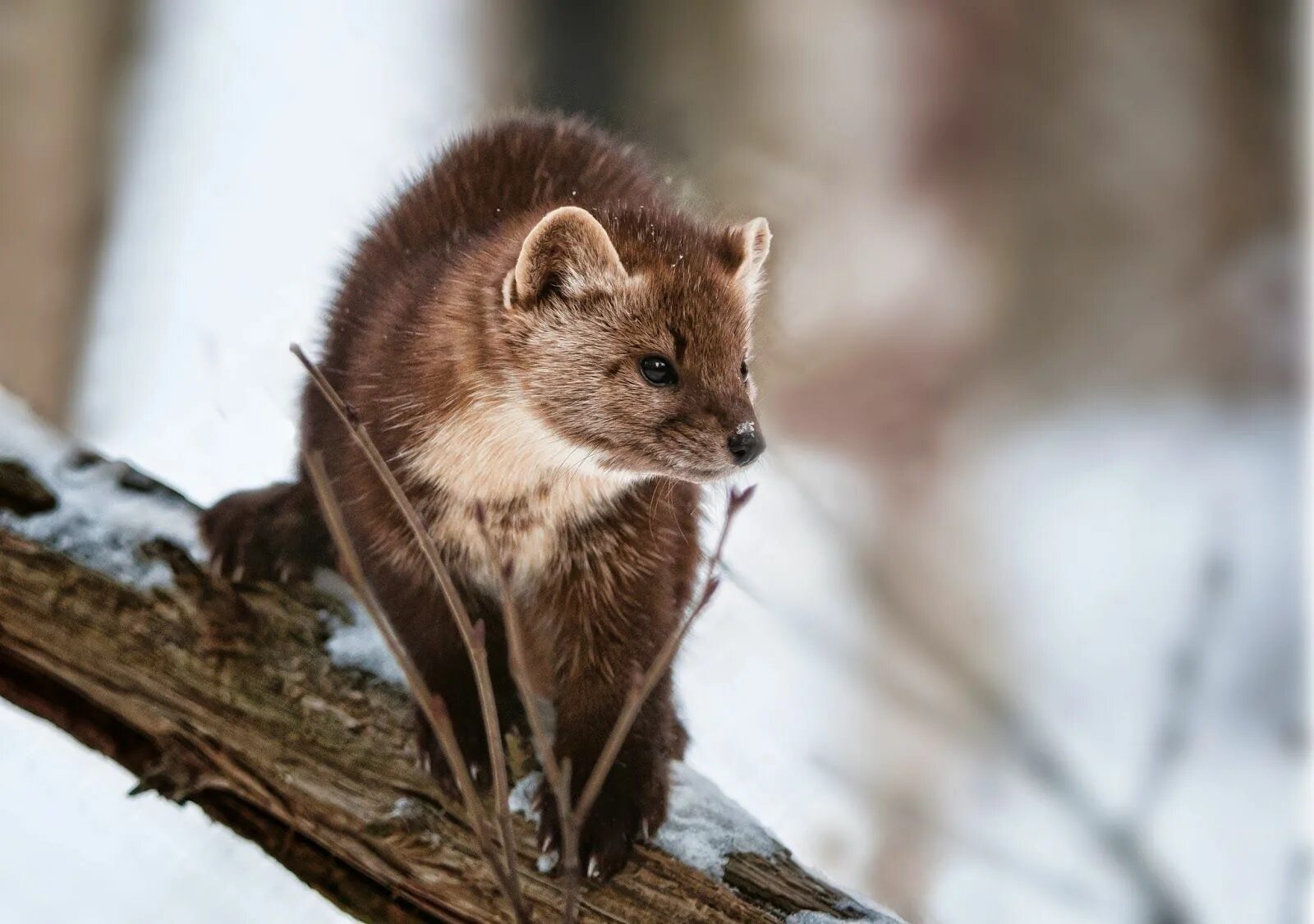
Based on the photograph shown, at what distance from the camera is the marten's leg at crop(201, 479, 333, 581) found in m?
3.47

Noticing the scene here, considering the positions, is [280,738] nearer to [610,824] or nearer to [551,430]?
[610,824]

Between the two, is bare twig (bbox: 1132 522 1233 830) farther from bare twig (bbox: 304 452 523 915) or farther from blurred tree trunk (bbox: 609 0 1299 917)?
bare twig (bbox: 304 452 523 915)

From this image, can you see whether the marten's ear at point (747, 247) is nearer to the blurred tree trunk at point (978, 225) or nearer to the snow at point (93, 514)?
the snow at point (93, 514)

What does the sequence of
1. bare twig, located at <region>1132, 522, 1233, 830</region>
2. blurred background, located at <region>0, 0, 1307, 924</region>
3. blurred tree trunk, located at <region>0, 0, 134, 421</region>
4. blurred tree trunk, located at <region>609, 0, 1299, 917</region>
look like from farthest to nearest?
blurred tree trunk, located at <region>609, 0, 1299, 917</region>, bare twig, located at <region>1132, 522, 1233, 830</region>, blurred tree trunk, located at <region>0, 0, 134, 421</region>, blurred background, located at <region>0, 0, 1307, 924</region>

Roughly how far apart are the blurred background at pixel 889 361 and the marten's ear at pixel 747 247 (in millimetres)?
500

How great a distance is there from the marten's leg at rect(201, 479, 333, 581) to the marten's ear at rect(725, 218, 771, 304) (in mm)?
1278

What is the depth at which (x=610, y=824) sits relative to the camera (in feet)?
9.94

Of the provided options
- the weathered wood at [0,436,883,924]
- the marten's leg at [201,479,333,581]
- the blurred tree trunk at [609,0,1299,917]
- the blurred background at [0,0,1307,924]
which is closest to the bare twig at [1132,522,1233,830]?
the blurred background at [0,0,1307,924]

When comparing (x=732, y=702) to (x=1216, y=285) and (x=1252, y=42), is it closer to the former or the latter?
(x=1216, y=285)

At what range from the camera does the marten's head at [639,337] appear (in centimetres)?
281

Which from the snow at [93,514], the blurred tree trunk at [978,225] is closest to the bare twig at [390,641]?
the snow at [93,514]

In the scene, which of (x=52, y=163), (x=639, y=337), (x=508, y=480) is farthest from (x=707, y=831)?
(x=52, y=163)

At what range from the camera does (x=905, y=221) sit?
6.52 metres

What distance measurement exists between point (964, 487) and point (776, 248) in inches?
113
